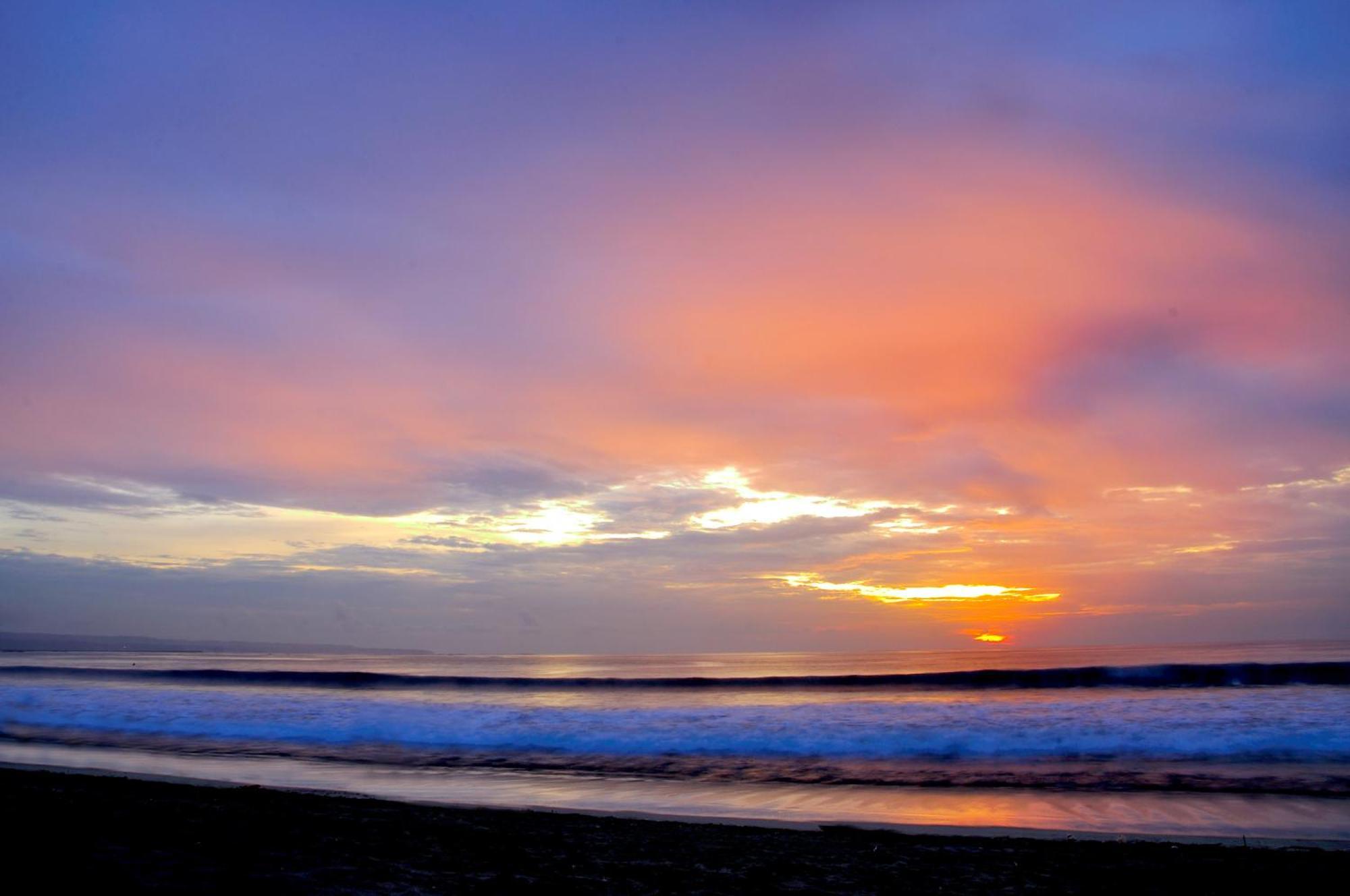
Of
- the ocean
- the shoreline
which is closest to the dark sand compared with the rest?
the shoreline

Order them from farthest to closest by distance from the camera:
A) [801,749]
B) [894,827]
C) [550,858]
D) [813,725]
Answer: [813,725] < [801,749] < [894,827] < [550,858]

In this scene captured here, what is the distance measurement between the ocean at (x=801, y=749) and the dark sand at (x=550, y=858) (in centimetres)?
190

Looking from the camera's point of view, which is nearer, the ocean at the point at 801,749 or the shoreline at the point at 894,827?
the shoreline at the point at 894,827

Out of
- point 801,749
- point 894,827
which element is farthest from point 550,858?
point 801,749

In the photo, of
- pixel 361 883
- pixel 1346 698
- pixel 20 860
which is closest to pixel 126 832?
pixel 20 860

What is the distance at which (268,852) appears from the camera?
27.2 feet

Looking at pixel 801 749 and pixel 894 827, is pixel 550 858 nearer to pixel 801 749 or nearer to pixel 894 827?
pixel 894 827

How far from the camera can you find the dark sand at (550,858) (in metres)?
7.34

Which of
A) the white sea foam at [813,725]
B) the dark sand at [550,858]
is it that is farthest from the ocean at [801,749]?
the dark sand at [550,858]

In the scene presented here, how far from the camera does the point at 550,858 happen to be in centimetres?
852

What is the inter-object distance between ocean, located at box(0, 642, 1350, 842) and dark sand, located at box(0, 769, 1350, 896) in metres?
1.90

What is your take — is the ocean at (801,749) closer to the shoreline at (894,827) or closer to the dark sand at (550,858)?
the shoreline at (894,827)

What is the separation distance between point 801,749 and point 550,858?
12.4 meters

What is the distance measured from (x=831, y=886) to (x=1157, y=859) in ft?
12.3
